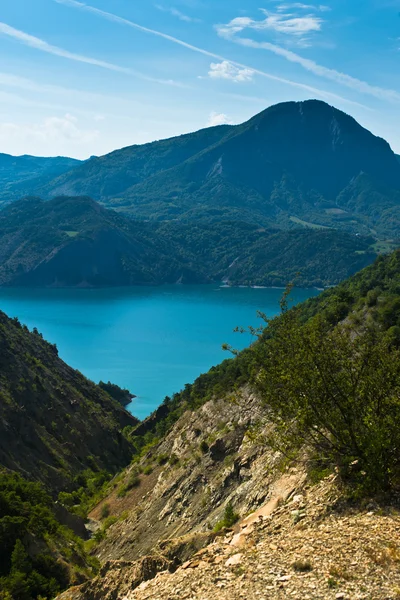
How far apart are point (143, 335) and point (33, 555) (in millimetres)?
122125

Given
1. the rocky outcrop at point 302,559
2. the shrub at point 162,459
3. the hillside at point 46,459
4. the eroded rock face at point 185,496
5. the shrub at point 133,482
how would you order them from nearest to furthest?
the rocky outcrop at point 302,559, the eroded rock face at point 185,496, the hillside at point 46,459, the shrub at point 133,482, the shrub at point 162,459

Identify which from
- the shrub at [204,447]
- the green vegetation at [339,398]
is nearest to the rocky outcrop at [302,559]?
the green vegetation at [339,398]

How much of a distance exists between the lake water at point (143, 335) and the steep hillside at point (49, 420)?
93.7 ft

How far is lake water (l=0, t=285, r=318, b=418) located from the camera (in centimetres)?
10419

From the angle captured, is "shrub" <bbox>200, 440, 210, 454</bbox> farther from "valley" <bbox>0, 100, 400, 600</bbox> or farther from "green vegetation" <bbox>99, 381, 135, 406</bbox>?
"green vegetation" <bbox>99, 381, 135, 406</bbox>

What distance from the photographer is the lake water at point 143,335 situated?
342ft

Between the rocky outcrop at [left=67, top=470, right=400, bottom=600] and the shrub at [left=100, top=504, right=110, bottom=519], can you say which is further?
the shrub at [left=100, top=504, right=110, bottom=519]

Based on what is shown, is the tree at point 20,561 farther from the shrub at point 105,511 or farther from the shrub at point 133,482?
the shrub at point 133,482

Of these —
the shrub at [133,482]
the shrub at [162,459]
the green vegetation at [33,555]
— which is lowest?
the green vegetation at [33,555]

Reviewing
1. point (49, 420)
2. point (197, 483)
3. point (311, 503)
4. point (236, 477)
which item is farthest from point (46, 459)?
point (311, 503)

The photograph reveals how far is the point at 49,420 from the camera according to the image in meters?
45.7

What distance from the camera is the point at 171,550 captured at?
534 inches

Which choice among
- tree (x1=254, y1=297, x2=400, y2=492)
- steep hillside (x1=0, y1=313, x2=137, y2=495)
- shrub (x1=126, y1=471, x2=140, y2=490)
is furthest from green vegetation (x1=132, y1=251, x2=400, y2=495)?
steep hillside (x1=0, y1=313, x2=137, y2=495)

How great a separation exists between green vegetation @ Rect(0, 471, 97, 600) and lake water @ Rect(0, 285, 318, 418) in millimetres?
62166
